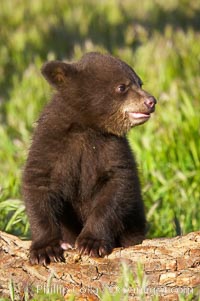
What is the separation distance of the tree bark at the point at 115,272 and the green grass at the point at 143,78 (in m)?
A: 1.12

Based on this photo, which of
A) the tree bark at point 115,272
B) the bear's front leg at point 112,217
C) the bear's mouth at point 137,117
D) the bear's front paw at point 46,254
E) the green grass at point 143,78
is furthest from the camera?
the green grass at point 143,78

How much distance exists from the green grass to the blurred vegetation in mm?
12

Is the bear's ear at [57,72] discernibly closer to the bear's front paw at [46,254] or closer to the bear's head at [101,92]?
the bear's head at [101,92]

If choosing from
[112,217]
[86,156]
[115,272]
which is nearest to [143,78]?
[86,156]

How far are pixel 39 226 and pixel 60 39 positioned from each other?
9.46m

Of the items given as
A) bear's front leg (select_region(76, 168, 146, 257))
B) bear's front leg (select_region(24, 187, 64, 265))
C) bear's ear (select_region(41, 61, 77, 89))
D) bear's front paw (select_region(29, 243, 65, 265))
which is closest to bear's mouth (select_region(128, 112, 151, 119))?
bear's front leg (select_region(76, 168, 146, 257))

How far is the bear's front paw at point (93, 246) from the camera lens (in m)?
5.04

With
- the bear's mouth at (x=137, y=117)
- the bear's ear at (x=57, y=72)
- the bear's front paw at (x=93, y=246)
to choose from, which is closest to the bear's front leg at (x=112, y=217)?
the bear's front paw at (x=93, y=246)

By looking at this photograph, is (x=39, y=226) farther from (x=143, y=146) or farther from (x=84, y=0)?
(x=84, y=0)

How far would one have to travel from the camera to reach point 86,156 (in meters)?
5.54

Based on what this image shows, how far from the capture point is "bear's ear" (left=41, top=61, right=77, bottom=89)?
5.57 metres

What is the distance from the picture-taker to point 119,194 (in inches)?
213

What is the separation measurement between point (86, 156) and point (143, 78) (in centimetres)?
469

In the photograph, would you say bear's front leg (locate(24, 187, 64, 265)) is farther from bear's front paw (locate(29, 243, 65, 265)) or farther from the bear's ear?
the bear's ear
